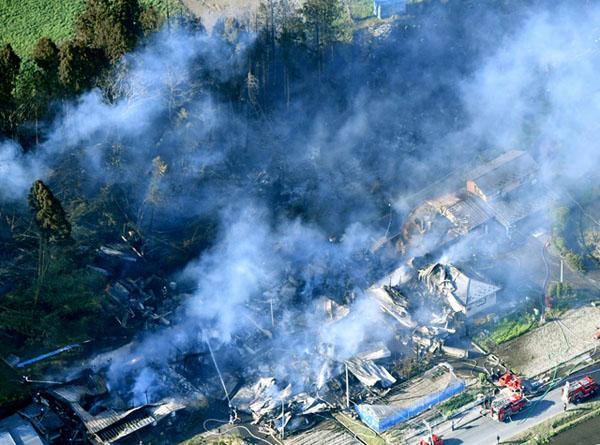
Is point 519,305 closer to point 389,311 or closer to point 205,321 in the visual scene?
point 389,311

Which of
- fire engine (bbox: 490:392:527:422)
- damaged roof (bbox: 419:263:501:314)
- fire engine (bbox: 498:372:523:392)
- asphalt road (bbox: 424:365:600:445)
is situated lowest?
asphalt road (bbox: 424:365:600:445)

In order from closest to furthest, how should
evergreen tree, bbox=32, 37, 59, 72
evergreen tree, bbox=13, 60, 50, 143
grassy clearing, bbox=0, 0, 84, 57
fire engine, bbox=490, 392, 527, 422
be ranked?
1. fire engine, bbox=490, 392, 527, 422
2. evergreen tree, bbox=32, 37, 59, 72
3. evergreen tree, bbox=13, 60, 50, 143
4. grassy clearing, bbox=0, 0, 84, 57

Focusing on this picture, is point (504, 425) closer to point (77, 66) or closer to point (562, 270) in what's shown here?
point (562, 270)

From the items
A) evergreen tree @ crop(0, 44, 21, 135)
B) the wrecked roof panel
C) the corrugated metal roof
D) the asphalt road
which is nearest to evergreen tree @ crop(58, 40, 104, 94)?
evergreen tree @ crop(0, 44, 21, 135)

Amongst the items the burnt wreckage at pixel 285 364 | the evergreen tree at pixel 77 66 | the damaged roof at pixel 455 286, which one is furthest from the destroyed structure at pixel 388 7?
the damaged roof at pixel 455 286

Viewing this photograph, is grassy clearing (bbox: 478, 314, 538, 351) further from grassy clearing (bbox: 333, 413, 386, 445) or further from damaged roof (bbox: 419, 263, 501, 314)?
grassy clearing (bbox: 333, 413, 386, 445)

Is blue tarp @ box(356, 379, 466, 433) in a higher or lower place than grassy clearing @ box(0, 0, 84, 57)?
lower

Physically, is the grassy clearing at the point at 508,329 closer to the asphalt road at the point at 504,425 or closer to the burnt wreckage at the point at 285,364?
the burnt wreckage at the point at 285,364
